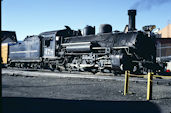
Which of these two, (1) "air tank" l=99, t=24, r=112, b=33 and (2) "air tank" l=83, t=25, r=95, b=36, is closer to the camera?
(1) "air tank" l=99, t=24, r=112, b=33

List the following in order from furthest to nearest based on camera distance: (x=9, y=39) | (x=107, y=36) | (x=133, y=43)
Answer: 1. (x=9, y=39)
2. (x=107, y=36)
3. (x=133, y=43)

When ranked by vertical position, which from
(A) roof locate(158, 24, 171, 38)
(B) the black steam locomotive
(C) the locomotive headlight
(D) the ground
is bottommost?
(D) the ground

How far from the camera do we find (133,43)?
1358 centimetres

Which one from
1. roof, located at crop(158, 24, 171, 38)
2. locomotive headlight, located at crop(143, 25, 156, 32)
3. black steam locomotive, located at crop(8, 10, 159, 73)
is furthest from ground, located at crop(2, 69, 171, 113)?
roof, located at crop(158, 24, 171, 38)

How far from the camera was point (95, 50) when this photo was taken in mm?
15586

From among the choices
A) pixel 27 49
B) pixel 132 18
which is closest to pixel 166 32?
pixel 132 18

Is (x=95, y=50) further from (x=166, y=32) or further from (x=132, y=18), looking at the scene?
(x=166, y=32)

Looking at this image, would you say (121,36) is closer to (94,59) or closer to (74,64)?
(94,59)

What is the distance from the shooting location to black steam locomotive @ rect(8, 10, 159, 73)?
13617mm

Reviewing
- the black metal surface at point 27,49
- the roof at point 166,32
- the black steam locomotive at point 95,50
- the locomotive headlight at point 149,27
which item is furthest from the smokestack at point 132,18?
the roof at point 166,32

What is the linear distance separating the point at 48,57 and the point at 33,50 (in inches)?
107

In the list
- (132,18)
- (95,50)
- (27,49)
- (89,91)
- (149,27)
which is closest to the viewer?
(89,91)

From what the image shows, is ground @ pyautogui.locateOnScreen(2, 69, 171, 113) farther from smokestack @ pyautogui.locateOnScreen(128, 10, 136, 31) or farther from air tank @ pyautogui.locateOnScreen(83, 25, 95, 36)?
air tank @ pyautogui.locateOnScreen(83, 25, 95, 36)

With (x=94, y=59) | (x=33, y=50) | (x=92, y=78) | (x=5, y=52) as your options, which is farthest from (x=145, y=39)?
(x=5, y=52)
